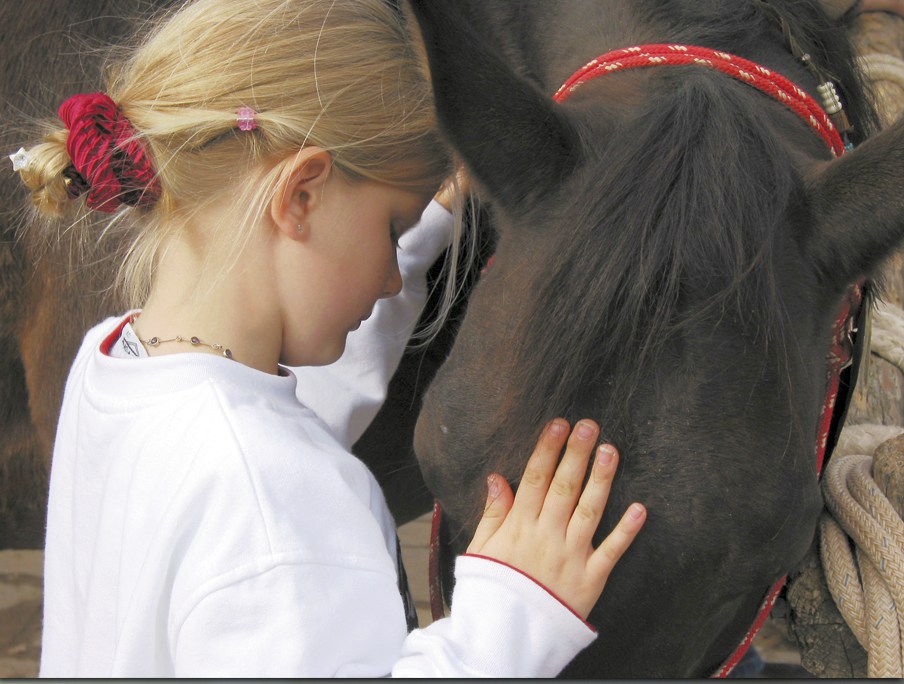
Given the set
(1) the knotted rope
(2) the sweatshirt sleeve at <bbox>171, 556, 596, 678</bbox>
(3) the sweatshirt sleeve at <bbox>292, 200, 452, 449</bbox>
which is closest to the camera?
(2) the sweatshirt sleeve at <bbox>171, 556, 596, 678</bbox>

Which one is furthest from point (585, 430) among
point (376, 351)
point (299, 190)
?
point (376, 351)

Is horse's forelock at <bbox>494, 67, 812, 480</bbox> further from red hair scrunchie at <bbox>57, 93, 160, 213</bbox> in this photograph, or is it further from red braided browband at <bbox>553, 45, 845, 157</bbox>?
red hair scrunchie at <bbox>57, 93, 160, 213</bbox>

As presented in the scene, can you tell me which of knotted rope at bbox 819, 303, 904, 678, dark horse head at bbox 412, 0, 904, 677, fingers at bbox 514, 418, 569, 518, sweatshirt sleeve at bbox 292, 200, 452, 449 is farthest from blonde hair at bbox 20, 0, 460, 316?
knotted rope at bbox 819, 303, 904, 678

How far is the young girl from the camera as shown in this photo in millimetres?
775

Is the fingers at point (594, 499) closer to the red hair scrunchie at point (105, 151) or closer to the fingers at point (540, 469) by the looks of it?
the fingers at point (540, 469)

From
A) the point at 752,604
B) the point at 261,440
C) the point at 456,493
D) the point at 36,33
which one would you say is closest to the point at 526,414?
the point at 456,493

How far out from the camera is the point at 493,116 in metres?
0.85

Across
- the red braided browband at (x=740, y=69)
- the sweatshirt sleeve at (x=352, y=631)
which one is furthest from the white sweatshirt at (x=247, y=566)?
the red braided browband at (x=740, y=69)

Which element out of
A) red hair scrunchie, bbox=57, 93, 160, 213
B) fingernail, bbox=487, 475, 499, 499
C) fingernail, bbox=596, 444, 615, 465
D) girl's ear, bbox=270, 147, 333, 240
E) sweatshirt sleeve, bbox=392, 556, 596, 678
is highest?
red hair scrunchie, bbox=57, 93, 160, 213

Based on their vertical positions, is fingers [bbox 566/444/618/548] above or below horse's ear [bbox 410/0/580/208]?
below

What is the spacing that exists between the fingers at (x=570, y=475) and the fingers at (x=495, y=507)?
0.04 m

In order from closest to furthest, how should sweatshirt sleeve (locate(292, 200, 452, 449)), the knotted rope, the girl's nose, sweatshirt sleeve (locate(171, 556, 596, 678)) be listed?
1. sweatshirt sleeve (locate(171, 556, 596, 678))
2. the knotted rope
3. the girl's nose
4. sweatshirt sleeve (locate(292, 200, 452, 449))

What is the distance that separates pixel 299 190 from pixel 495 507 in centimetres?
38

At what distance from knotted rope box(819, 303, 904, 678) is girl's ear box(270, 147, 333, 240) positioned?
2.14 ft
